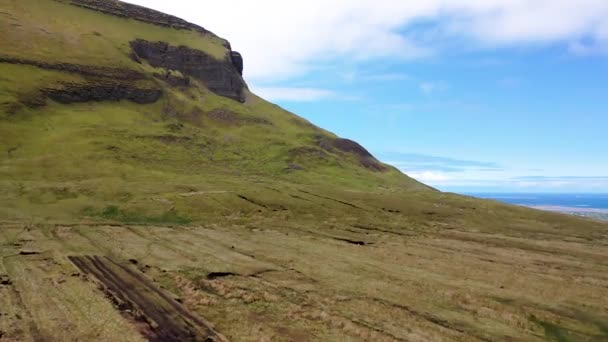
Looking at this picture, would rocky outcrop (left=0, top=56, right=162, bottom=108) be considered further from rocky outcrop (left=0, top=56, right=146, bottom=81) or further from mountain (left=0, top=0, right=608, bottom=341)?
mountain (left=0, top=0, right=608, bottom=341)

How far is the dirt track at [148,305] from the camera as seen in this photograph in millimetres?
28750

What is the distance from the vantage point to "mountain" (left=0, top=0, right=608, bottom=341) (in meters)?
31.7

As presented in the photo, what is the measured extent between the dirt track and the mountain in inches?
6.3

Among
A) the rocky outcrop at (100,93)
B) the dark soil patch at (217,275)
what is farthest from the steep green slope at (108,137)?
the dark soil patch at (217,275)

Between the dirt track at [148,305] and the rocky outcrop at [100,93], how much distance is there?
13267 centimetres

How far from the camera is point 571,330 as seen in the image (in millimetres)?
32844

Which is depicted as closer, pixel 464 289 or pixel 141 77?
pixel 464 289

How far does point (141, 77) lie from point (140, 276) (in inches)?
6583

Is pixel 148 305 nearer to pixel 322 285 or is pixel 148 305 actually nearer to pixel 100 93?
pixel 322 285

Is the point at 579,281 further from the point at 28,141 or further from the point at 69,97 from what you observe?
the point at 69,97

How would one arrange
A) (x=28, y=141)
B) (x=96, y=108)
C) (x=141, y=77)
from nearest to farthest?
(x=28, y=141)
(x=96, y=108)
(x=141, y=77)

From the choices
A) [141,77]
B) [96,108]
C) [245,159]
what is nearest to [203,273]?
[245,159]

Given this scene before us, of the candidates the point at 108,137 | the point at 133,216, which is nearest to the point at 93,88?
the point at 108,137

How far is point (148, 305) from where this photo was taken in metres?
33.4
